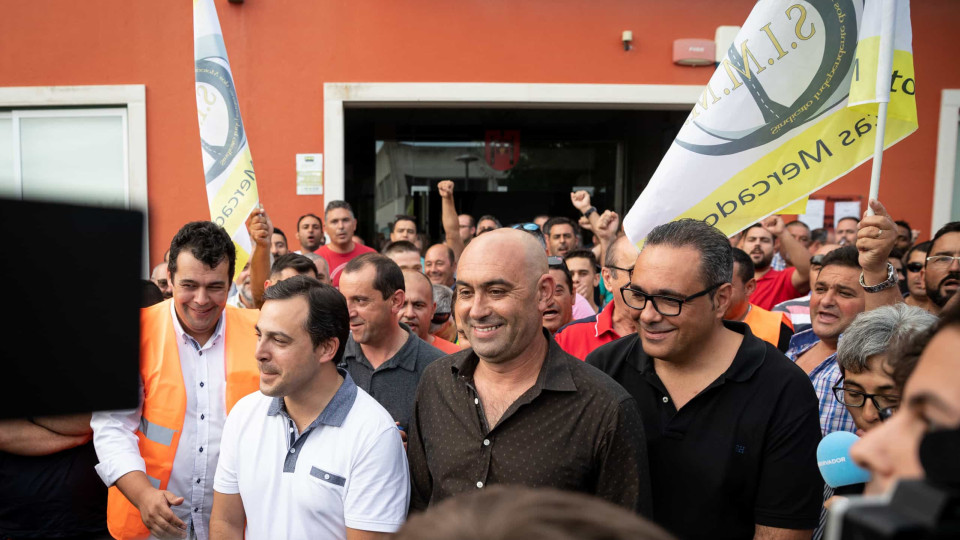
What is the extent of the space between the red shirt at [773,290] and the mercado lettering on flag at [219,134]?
162 inches

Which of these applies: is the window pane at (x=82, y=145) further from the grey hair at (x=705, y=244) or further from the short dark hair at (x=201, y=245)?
the grey hair at (x=705, y=244)

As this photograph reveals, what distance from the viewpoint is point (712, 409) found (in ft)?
7.50

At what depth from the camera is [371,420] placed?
2.55 m

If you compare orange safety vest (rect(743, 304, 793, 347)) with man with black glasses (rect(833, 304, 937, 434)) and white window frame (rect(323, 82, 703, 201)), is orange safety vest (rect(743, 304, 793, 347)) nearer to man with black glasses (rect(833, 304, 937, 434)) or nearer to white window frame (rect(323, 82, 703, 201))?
man with black glasses (rect(833, 304, 937, 434))

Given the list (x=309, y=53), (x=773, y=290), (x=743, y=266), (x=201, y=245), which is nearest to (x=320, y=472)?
(x=201, y=245)

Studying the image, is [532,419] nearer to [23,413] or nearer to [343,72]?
[23,413]

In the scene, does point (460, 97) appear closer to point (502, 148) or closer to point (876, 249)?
point (502, 148)

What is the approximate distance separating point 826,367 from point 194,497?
284 cm

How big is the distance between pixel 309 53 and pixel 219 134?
403 centimetres

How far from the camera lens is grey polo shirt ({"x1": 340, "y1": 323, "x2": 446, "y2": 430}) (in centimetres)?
327

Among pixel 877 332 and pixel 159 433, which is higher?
pixel 877 332

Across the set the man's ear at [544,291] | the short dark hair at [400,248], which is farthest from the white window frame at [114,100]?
the man's ear at [544,291]

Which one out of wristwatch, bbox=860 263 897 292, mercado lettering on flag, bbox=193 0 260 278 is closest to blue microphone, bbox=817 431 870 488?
wristwatch, bbox=860 263 897 292

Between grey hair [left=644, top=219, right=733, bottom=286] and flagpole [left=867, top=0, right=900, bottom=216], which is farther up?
flagpole [left=867, top=0, right=900, bottom=216]
